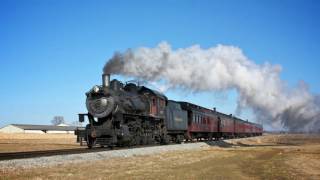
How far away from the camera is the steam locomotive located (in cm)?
2775

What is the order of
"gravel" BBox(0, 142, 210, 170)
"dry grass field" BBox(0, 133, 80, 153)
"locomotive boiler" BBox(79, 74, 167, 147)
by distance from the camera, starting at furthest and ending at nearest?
"dry grass field" BBox(0, 133, 80, 153) → "locomotive boiler" BBox(79, 74, 167, 147) → "gravel" BBox(0, 142, 210, 170)

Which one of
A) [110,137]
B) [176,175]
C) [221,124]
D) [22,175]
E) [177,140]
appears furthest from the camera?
[221,124]

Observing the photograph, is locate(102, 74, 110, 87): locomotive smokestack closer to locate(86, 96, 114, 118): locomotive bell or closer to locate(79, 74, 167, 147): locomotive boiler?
locate(79, 74, 167, 147): locomotive boiler

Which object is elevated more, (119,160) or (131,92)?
(131,92)

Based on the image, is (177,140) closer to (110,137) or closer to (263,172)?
(110,137)

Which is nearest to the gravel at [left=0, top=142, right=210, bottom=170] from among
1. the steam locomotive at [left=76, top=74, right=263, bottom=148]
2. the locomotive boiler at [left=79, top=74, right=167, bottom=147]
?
the locomotive boiler at [left=79, top=74, right=167, bottom=147]

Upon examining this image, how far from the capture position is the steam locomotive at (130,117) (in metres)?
27.8

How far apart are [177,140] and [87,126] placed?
14682 millimetres

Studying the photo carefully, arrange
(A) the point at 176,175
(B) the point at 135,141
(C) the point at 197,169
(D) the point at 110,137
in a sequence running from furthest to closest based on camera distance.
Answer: (B) the point at 135,141, (D) the point at 110,137, (C) the point at 197,169, (A) the point at 176,175

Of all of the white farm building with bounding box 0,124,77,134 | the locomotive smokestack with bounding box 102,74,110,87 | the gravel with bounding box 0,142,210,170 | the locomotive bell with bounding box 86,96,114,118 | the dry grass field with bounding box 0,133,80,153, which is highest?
the locomotive smokestack with bounding box 102,74,110,87

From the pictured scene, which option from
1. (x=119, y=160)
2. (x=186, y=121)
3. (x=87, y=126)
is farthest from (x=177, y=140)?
(x=119, y=160)

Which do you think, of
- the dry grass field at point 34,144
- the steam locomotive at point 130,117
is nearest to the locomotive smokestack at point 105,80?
the steam locomotive at point 130,117

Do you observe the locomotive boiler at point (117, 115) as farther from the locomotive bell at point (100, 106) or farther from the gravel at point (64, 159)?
the gravel at point (64, 159)

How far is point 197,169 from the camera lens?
60.7 ft
